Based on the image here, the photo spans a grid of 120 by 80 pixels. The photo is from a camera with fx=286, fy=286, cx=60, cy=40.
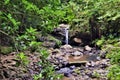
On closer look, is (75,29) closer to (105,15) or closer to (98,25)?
(98,25)

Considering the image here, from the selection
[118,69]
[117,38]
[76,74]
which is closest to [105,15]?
[117,38]

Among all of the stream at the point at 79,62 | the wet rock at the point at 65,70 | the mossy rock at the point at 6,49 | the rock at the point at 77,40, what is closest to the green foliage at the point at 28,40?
the stream at the point at 79,62

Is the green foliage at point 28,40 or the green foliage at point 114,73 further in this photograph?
the green foliage at point 114,73

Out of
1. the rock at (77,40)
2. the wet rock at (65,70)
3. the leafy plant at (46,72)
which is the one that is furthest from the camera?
the rock at (77,40)

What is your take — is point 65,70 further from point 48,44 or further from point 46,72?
point 46,72

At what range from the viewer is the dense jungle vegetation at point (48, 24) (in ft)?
15.5

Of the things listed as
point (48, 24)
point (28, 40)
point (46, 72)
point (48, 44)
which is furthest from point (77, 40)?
point (28, 40)

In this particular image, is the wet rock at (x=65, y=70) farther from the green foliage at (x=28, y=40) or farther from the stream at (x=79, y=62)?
the green foliage at (x=28, y=40)

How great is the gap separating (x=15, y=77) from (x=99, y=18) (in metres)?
5.77

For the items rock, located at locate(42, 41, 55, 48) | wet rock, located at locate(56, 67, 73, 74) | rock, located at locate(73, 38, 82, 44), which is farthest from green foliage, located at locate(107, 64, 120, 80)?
rock, located at locate(73, 38, 82, 44)

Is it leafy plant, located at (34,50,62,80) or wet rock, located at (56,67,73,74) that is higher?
leafy plant, located at (34,50,62,80)

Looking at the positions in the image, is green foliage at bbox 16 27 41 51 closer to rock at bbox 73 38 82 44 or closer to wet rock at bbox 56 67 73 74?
wet rock at bbox 56 67 73 74

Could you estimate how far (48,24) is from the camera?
4.92 m

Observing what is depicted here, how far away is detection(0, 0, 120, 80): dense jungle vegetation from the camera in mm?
4738
